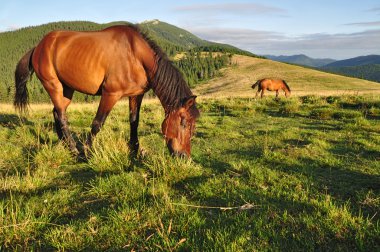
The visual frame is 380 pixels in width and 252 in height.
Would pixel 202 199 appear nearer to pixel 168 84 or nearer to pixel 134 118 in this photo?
pixel 168 84

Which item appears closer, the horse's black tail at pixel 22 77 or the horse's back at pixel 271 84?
the horse's black tail at pixel 22 77

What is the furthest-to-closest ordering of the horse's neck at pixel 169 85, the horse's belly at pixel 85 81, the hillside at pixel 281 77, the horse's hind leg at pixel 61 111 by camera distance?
the hillside at pixel 281 77 < the horse's hind leg at pixel 61 111 < the horse's belly at pixel 85 81 < the horse's neck at pixel 169 85

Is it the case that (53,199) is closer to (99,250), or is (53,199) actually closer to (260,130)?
(99,250)

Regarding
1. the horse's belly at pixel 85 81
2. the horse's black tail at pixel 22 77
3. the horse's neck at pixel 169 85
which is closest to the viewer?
the horse's neck at pixel 169 85

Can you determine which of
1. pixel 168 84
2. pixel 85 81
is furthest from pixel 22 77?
pixel 168 84

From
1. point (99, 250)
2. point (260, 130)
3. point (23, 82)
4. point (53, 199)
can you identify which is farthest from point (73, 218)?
point (260, 130)

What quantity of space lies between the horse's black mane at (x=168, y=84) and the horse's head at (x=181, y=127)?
0.14 m

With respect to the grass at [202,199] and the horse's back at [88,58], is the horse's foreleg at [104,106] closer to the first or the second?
the horse's back at [88,58]

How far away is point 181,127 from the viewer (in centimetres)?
543

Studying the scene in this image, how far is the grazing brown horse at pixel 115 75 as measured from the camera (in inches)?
215

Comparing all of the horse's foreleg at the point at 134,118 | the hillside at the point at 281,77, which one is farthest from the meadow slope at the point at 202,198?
the hillside at the point at 281,77

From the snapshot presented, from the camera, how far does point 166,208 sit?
134 inches

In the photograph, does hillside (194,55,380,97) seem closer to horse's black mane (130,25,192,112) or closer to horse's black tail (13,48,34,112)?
horse's black tail (13,48,34,112)

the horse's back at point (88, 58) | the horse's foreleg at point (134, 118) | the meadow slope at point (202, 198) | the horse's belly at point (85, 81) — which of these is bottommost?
the meadow slope at point (202, 198)
